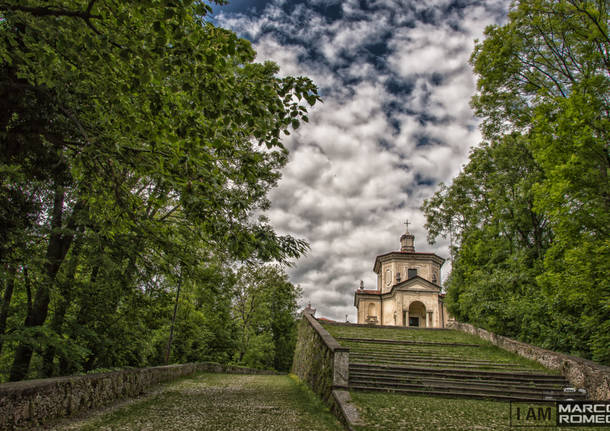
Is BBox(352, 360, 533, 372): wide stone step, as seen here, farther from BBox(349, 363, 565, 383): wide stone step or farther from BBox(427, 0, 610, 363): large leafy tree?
BBox(427, 0, 610, 363): large leafy tree

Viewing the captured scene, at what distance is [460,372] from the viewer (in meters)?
10.6

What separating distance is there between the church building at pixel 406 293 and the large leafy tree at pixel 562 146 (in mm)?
21248

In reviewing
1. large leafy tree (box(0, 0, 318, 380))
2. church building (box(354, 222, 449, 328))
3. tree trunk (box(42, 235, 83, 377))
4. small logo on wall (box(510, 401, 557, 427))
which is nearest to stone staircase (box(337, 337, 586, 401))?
small logo on wall (box(510, 401, 557, 427))

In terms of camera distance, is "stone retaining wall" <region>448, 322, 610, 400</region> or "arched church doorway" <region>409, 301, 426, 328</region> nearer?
"stone retaining wall" <region>448, 322, 610, 400</region>

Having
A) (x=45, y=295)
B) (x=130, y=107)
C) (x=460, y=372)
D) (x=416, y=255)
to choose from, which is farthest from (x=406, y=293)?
(x=130, y=107)

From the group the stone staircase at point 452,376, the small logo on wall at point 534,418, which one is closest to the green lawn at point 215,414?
the stone staircase at point 452,376

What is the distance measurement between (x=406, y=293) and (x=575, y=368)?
29.3 metres

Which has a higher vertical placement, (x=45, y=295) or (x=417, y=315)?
(x=417, y=315)

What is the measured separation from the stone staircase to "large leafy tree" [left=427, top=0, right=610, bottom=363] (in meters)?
2.31

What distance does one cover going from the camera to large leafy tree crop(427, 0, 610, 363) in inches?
391

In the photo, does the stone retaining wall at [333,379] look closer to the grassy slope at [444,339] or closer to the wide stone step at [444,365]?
the wide stone step at [444,365]

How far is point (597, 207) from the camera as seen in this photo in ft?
33.1

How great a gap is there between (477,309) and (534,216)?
554 cm

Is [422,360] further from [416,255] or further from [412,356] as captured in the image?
[416,255]
